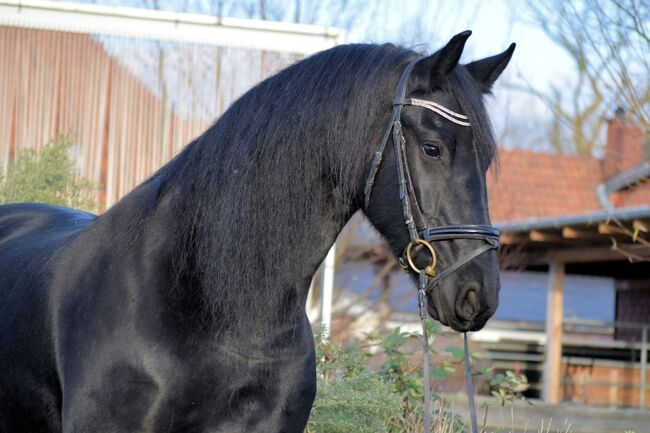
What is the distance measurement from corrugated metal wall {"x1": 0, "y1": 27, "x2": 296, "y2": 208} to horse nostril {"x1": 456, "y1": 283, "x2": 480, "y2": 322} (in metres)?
5.45

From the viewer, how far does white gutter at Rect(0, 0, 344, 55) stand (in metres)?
7.64

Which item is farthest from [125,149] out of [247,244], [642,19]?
[247,244]

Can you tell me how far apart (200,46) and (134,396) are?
17.8 ft

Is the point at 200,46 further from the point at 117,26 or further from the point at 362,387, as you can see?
the point at 362,387

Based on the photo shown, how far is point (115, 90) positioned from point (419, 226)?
5.69 metres

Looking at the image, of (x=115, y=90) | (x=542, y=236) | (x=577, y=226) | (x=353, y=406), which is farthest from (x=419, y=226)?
(x=542, y=236)

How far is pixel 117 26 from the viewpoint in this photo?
302 inches

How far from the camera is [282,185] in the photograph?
9.35 ft

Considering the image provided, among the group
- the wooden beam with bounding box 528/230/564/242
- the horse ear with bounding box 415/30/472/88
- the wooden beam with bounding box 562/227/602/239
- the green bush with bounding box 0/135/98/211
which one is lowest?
the wooden beam with bounding box 528/230/564/242

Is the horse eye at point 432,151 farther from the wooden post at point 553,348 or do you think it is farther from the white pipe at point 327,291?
the wooden post at point 553,348

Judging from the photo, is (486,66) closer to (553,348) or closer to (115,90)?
(115,90)

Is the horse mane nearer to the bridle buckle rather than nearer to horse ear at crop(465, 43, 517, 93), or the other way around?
horse ear at crop(465, 43, 517, 93)

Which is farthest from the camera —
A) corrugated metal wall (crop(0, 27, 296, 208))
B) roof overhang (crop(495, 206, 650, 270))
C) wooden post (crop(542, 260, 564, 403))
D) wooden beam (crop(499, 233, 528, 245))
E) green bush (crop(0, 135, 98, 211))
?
wooden post (crop(542, 260, 564, 403))

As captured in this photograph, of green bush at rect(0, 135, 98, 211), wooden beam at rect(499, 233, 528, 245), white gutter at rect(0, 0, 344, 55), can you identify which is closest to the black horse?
green bush at rect(0, 135, 98, 211)
